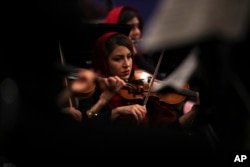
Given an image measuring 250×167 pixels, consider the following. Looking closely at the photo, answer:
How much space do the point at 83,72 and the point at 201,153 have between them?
1.12ft

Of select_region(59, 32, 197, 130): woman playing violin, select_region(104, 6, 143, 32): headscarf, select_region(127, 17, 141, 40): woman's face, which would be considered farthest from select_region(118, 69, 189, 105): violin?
select_region(104, 6, 143, 32): headscarf

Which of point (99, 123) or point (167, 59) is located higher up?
point (167, 59)

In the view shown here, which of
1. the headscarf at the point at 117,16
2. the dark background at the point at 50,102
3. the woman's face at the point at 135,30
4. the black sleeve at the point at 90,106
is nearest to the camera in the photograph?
the dark background at the point at 50,102

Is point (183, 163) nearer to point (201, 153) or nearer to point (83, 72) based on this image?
point (201, 153)

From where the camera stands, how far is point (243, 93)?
0.82 metres

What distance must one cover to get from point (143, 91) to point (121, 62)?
109mm

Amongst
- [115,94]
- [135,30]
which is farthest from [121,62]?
[135,30]

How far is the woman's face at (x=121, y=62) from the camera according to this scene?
97 centimetres

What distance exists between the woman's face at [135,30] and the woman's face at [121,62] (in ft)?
0.34

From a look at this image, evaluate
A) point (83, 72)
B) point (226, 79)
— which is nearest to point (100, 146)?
point (83, 72)

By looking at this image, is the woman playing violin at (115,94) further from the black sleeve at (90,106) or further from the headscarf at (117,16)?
the headscarf at (117,16)

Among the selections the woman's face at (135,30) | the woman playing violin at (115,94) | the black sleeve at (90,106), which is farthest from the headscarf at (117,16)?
the black sleeve at (90,106)

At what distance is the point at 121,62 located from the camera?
3.25 feet

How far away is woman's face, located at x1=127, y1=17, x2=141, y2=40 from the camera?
1157mm
